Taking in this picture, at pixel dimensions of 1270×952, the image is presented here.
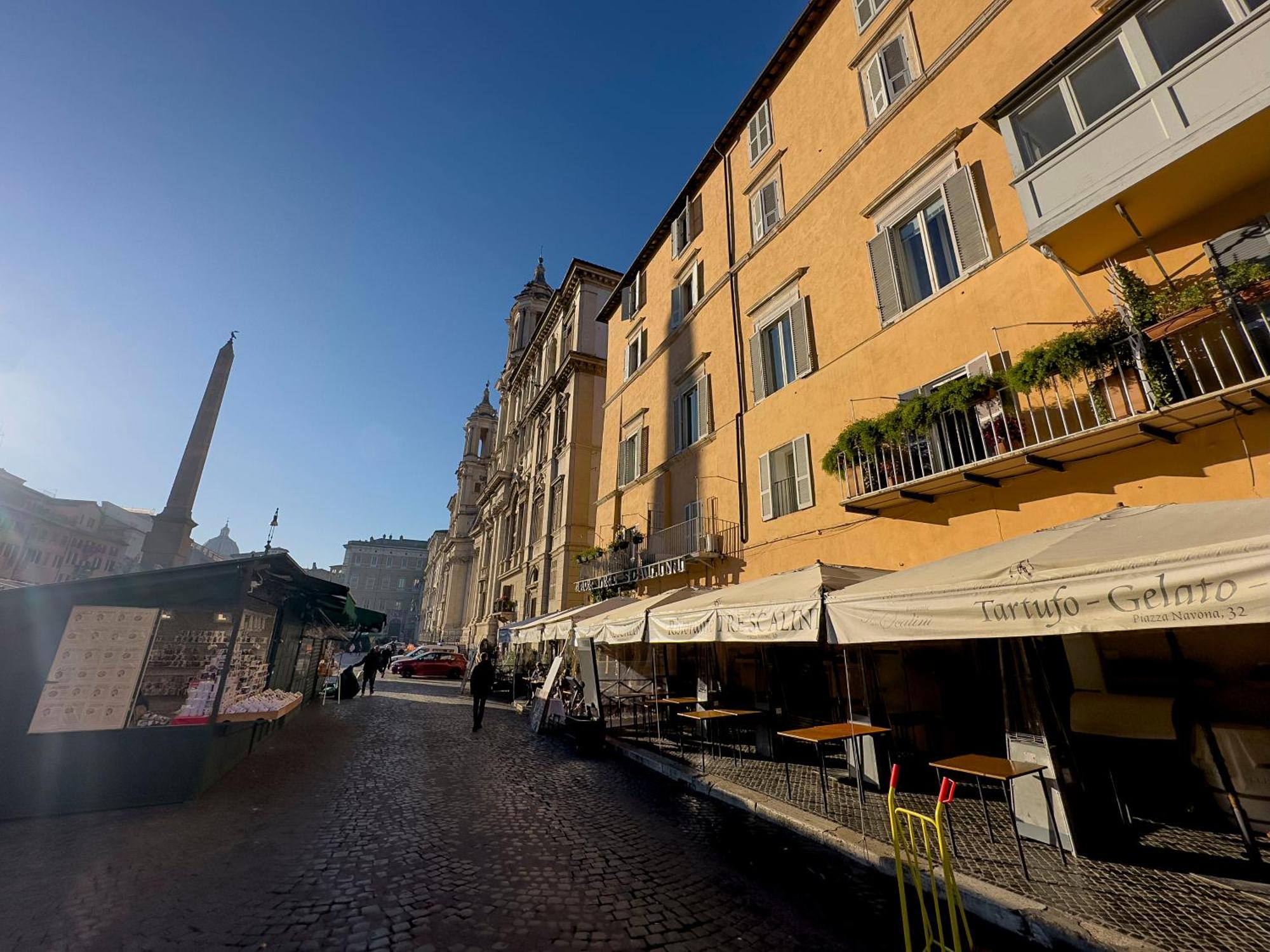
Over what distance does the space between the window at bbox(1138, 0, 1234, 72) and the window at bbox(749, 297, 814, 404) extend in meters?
6.33

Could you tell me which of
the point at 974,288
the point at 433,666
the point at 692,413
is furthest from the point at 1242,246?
the point at 433,666

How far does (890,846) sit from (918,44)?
13.9 metres

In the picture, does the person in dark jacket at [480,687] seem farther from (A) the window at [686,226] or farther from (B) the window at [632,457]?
(A) the window at [686,226]

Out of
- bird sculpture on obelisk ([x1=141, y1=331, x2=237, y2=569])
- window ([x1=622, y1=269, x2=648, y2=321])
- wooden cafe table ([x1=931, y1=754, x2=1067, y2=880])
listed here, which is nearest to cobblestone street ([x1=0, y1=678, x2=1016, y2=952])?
wooden cafe table ([x1=931, y1=754, x2=1067, y2=880])

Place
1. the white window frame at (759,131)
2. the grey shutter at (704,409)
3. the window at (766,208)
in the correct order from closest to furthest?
the window at (766,208), the grey shutter at (704,409), the white window frame at (759,131)

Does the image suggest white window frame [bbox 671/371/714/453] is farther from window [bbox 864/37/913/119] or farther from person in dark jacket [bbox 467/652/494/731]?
person in dark jacket [bbox 467/652/494/731]

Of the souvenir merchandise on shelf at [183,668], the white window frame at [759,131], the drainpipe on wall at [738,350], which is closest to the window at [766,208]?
the drainpipe on wall at [738,350]

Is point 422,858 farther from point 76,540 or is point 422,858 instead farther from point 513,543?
point 76,540

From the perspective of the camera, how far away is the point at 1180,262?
6234 mm

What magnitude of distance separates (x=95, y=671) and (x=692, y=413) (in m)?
14.0

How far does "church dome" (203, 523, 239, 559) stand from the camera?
401 ft

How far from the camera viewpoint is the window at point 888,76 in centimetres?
1112

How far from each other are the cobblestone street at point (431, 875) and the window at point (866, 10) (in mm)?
16224

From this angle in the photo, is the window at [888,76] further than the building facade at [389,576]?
No
